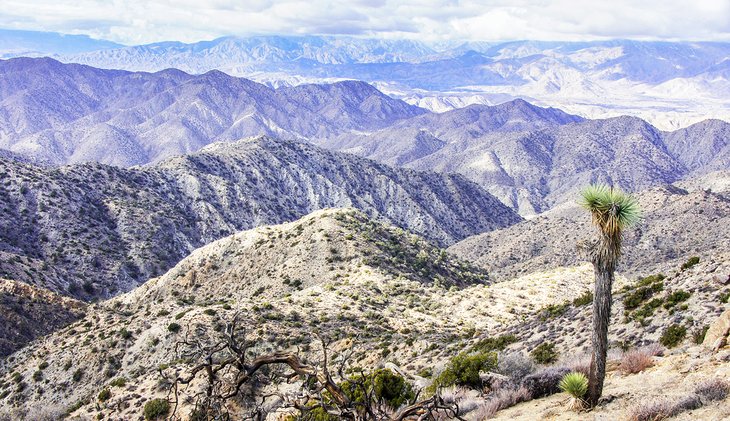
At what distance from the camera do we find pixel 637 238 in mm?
110438

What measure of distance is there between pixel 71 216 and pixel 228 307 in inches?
2670

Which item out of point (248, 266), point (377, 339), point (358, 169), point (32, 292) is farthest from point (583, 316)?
point (358, 169)

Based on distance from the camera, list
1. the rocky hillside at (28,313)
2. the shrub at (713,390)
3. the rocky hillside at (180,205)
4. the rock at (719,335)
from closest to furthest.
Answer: the shrub at (713,390), the rock at (719,335), the rocky hillside at (28,313), the rocky hillside at (180,205)

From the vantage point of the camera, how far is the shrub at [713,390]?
426 inches

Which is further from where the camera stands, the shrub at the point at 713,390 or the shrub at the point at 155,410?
the shrub at the point at 155,410

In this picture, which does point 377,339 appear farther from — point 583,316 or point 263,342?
point 583,316

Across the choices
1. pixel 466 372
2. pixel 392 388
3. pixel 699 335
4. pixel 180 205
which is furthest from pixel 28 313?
pixel 180 205

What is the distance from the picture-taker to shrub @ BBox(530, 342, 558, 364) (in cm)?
2158

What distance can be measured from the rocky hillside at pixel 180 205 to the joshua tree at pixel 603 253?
6796 cm

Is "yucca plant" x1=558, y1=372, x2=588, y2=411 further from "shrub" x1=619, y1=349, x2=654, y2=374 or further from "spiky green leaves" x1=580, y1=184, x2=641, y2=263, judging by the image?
"shrub" x1=619, y1=349, x2=654, y2=374

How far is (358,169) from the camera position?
17888 cm

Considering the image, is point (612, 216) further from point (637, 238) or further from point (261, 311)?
point (637, 238)

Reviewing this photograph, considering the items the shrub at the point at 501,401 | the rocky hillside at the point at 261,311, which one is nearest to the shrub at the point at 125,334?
the rocky hillside at the point at 261,311

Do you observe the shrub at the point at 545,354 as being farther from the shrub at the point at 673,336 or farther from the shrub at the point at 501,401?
the shrub at the point at 501,401
